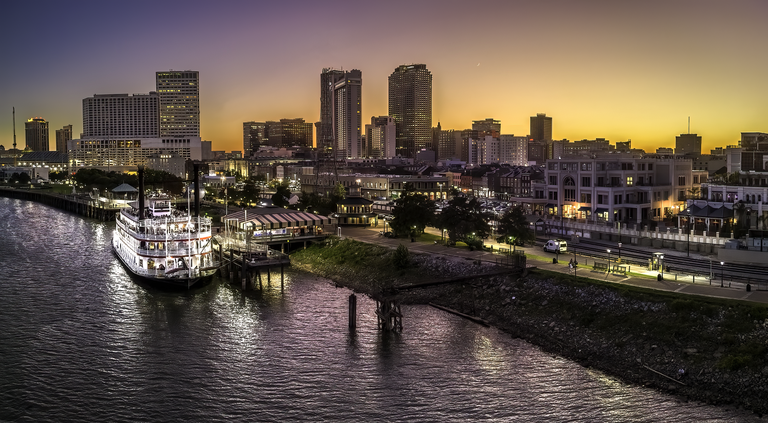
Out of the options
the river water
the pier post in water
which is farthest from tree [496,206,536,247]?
the pier post in water

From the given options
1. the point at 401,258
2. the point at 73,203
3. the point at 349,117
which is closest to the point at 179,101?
the point at 349,117

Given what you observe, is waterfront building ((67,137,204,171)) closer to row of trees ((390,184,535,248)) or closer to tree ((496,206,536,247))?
row of trees ((390,184,535,248))

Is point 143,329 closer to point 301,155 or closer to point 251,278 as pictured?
point 251,278

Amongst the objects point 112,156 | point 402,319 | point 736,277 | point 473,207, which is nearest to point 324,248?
point 473,207

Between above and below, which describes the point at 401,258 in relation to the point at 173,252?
below

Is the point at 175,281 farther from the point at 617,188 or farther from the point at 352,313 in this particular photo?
the point at 617,188
